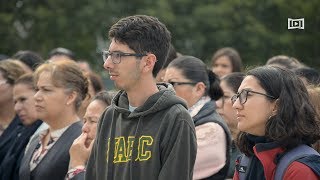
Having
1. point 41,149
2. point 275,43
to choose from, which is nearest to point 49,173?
point 41,149

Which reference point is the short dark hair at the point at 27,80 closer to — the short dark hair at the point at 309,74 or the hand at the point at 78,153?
the hand at the point at 78,153

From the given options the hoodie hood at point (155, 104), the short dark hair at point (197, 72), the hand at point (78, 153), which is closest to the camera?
the hoodie hood at point (155, 104)

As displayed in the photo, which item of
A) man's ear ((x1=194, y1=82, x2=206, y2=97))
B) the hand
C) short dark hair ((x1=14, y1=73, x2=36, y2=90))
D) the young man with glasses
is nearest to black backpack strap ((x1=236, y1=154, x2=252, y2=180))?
the young man with glasses

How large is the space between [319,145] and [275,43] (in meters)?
7.76

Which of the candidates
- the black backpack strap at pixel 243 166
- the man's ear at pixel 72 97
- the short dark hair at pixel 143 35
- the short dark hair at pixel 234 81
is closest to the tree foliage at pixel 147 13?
the short dark hair at pixel 234 81

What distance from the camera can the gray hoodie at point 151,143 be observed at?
4.50m

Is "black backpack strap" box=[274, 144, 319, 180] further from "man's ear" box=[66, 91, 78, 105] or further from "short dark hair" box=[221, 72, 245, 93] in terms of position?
"short dark hair" box=[221, 72, 245, 93]

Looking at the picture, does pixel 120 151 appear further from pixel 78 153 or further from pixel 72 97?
pixel 72 97

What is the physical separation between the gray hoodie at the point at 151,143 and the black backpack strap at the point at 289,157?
1.67 feet

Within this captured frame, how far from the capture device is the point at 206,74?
22.5ft

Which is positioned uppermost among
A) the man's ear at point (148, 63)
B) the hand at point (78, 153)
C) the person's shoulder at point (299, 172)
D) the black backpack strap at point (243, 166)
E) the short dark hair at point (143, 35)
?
the short dark hair at point (143, 35)

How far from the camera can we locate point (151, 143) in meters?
4.55

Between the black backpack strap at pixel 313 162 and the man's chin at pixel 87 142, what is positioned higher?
the black backpack strap at pixel 313 162

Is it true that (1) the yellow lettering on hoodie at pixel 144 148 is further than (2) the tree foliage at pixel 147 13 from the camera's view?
No
